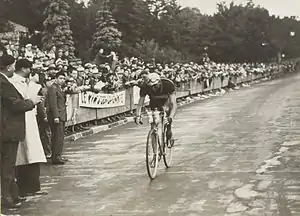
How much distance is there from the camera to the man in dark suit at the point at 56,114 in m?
11.0

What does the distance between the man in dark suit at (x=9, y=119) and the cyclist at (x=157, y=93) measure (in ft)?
6.97

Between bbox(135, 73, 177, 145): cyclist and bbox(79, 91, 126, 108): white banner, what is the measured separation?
733 cm

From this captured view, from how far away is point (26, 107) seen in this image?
277 inches

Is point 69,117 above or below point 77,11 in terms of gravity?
below

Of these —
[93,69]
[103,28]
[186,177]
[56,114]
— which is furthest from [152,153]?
[93,69]

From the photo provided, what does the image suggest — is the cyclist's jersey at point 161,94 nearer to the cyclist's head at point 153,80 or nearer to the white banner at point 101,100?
the cyclist's head at point 153,80

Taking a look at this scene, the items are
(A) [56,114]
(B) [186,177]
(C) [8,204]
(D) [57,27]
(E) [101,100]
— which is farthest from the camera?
(E) [101,100]

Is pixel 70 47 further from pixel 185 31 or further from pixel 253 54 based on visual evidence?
pixel 253 54

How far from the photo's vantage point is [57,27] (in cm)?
901

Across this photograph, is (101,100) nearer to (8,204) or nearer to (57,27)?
(57,27)

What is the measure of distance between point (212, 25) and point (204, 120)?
500 cm

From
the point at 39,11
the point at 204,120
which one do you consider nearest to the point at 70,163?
the point at 39,11

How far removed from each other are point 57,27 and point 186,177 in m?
2.52

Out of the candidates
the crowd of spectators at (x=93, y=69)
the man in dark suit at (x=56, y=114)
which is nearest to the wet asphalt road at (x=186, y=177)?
the man in dark suit at (x=56, y=114)
